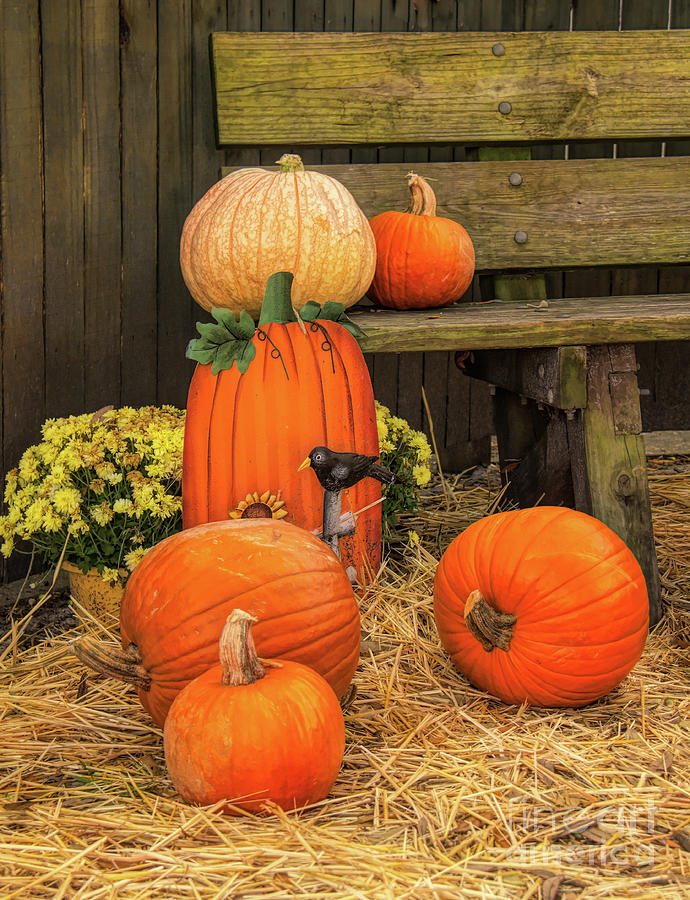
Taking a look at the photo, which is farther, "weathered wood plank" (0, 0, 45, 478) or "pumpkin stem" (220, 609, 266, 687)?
"weathered wood plank" (0, 0, 45, 478)

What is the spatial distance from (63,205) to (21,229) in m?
0.16

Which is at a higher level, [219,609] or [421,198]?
[421,198]

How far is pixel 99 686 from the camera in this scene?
210cm

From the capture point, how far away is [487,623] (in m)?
1.95

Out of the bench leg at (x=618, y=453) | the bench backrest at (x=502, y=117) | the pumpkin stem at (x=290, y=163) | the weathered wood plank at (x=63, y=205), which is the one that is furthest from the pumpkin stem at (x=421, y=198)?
the weathered wood plank at (x=63, y=205)

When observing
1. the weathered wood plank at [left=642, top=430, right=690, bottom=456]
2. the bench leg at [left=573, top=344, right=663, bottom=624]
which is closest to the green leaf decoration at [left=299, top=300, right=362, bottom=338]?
the bench leg at [left=573, top=344, right=663, bottom=624]

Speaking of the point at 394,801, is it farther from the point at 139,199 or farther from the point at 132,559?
the point at 139,199

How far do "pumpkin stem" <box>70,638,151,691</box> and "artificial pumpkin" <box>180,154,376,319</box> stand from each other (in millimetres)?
988

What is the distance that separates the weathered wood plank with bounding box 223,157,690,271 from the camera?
3.07m

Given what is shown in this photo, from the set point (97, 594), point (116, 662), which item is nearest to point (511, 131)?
point (97, 594)

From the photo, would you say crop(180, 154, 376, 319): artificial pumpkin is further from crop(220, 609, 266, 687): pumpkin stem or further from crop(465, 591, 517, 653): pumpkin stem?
crop(220, 609, 266, 687): pumpkin stem

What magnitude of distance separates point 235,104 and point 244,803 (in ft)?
6.87

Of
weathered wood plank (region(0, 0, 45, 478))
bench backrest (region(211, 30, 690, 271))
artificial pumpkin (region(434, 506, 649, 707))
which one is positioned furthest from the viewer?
bench backrest (region(211, 30, 690, 271))

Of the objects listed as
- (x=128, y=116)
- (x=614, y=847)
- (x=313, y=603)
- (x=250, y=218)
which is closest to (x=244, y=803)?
(x=313, y=603)
